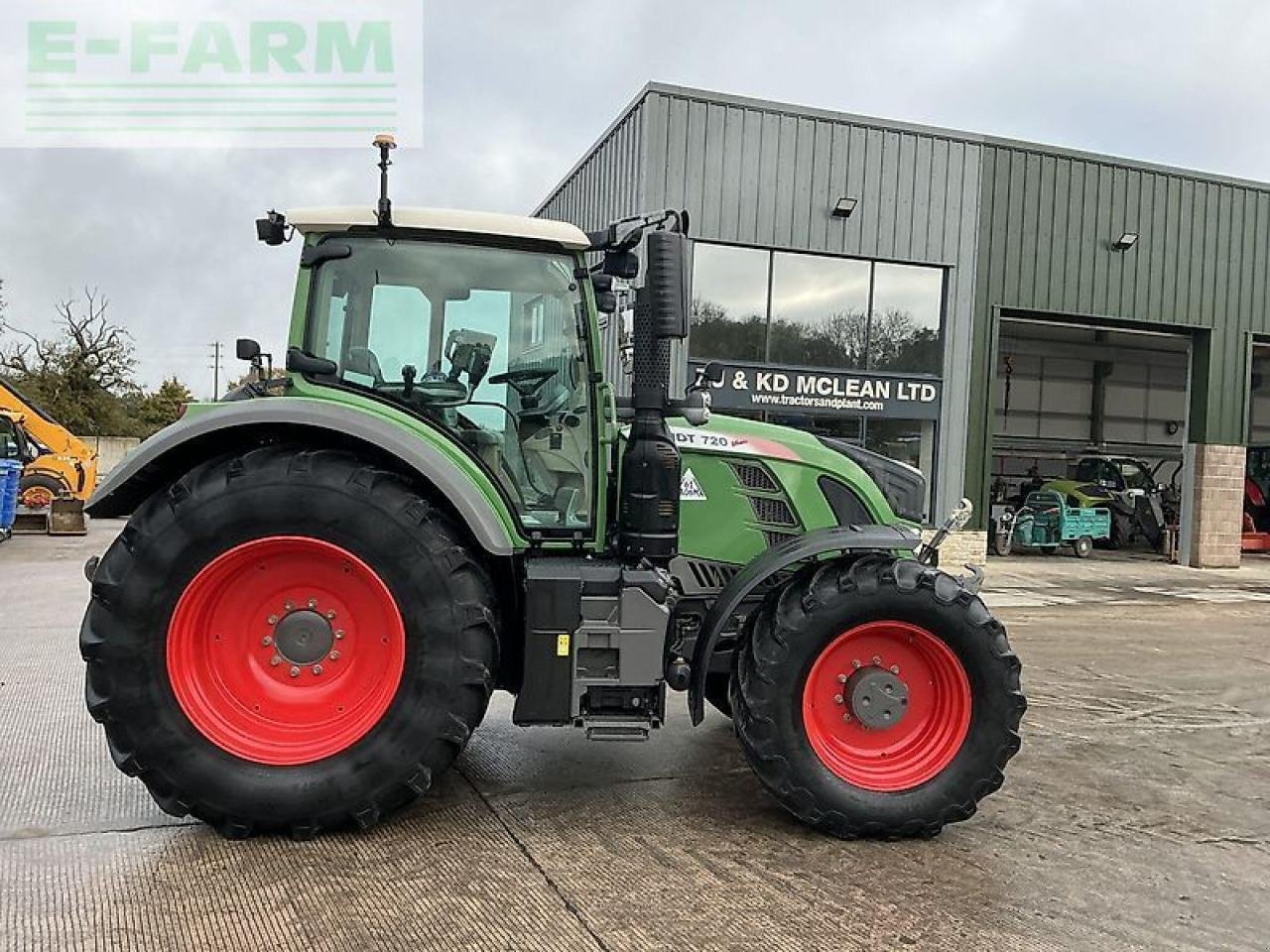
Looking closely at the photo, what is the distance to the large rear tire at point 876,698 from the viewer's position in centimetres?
383

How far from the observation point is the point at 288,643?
12.4 feet

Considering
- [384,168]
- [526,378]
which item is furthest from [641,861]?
[384,168]

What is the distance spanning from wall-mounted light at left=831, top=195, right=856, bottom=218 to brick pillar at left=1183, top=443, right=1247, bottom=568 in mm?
7966

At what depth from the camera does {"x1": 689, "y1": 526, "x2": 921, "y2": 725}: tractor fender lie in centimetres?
392

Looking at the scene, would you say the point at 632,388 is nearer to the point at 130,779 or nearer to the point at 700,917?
the point at 700,917

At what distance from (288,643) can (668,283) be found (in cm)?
195

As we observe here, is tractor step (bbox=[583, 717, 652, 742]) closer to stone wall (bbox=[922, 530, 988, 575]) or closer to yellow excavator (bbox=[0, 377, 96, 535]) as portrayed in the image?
stone wall (bbox=[922, 530, 988, 575])

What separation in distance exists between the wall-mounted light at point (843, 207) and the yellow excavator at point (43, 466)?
1246 centimetres

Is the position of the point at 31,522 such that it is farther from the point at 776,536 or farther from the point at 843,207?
the point at 776,536

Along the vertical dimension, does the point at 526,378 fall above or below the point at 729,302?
below

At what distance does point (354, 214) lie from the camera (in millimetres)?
3891

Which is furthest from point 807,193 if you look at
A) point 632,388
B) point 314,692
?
point 314,692

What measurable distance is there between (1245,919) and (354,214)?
403 cm

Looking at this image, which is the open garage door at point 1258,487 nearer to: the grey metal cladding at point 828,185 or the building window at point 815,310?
the grey metal cladding at point 828,185
